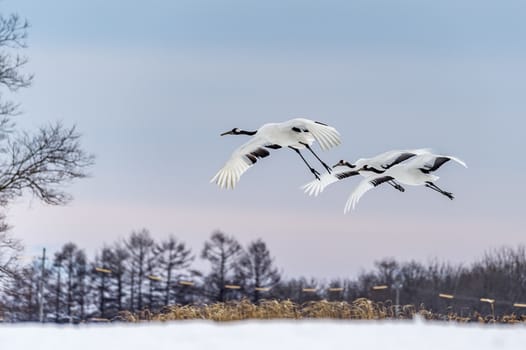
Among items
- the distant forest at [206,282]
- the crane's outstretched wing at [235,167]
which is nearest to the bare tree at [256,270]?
the distant forest at [206,282]

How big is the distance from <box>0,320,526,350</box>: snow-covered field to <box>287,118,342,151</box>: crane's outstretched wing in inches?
216

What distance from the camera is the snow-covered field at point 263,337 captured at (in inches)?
414

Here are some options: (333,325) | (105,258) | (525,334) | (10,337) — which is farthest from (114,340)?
(105,258)

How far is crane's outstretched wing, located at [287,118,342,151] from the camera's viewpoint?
16.7 metres

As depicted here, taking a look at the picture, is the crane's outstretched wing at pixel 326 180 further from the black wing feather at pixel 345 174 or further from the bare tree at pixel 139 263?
the bare tree at pixel 139 263

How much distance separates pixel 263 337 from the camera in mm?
10781

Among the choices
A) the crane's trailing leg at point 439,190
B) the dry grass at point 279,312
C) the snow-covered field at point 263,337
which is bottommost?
the snow-covered field at point 263,337

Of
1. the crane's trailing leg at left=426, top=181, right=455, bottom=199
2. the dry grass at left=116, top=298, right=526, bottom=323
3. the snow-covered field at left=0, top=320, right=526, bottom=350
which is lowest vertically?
the snow-covered field at left=0, top=320, right=526, bottom=350

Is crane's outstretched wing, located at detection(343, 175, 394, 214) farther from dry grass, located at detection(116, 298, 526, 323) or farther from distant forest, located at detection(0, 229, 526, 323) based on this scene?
distant forest, located at detection(0, 229, 526, 323)

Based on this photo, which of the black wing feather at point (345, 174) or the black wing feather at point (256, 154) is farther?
the black wing feather at point (256, 154)

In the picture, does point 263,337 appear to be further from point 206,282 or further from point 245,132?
point 206,282

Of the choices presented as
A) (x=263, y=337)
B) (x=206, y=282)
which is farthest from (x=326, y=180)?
(x=206, y=282)

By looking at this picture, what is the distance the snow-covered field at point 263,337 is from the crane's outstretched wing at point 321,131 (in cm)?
549

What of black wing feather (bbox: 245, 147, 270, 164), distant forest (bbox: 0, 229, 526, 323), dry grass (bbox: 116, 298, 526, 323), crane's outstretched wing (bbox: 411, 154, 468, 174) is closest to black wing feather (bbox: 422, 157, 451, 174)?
crane's outstretched wing (bbox: 411, 154, 468, 174)
